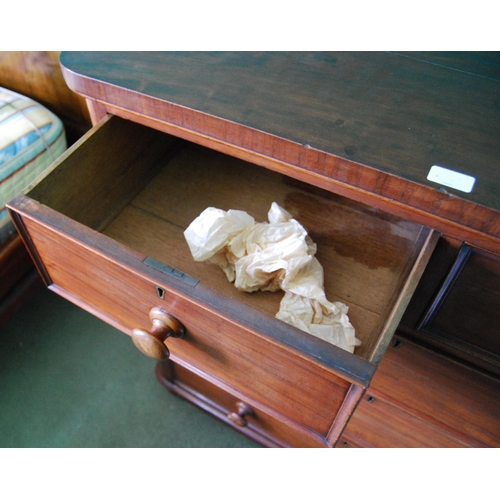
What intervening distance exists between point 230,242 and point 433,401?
0.38 m

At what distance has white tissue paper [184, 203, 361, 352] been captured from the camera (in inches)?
22.7

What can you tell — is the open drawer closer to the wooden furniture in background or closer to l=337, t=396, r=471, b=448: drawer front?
the wooden furniture in background

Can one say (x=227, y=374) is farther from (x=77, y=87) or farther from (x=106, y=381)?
(x=106, y=381)

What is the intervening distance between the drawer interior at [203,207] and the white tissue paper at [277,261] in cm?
2

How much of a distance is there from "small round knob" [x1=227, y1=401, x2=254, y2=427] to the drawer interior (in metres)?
0.34

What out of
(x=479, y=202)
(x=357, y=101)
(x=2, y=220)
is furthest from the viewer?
(x=2, y=220)

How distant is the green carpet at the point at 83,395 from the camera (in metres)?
0.99

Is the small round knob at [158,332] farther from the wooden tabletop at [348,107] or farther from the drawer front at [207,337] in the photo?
the wooden tabletop at [348,107]

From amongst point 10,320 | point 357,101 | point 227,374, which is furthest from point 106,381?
point 357,101

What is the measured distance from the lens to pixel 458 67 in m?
0.61

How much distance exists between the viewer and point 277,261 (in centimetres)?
59

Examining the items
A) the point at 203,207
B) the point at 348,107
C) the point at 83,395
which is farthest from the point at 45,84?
the point at 348,107

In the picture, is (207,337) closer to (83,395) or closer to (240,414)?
(240,414)

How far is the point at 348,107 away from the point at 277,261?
0.68ft
